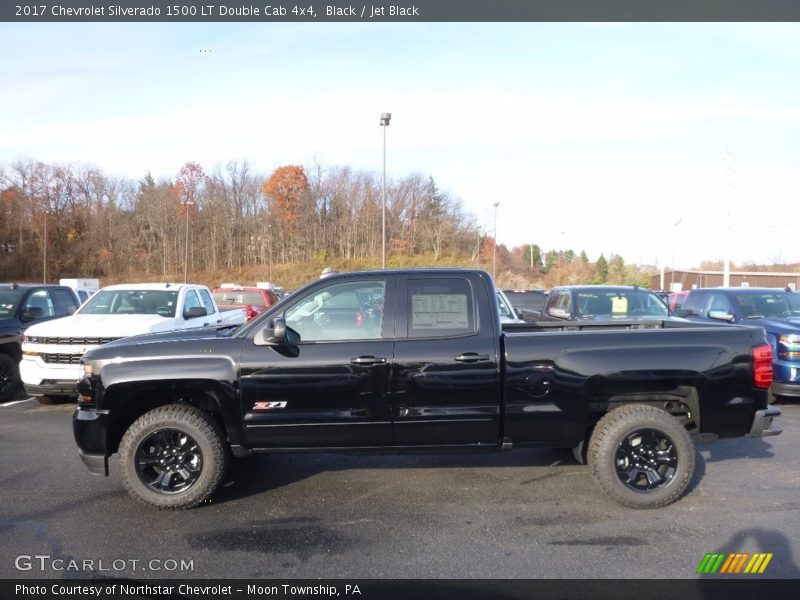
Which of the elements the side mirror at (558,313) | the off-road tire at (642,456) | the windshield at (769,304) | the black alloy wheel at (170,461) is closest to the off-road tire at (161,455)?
the black alloy wheel at (170,461)

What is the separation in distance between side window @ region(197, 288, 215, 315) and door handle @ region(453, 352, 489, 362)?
7.27 meters

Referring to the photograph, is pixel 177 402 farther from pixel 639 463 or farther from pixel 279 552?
pixel 639 463

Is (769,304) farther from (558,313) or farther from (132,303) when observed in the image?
(132,303)

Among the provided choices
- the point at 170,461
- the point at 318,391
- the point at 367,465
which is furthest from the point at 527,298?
the point at 170,461

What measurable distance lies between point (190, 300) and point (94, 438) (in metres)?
5.91

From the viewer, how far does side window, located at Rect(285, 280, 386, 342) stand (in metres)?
4.90

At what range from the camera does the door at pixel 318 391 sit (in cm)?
477

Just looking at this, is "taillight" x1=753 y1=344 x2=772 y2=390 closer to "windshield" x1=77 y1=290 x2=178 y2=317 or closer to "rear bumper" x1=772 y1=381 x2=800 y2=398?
"rear bumper" x1=772 y1=381 x2=800 y2=398

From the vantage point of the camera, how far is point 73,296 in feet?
38.7

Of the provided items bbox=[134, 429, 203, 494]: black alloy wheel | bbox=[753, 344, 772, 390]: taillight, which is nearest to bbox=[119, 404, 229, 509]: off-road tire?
bbox=[134, 429, 203, 494]: black alloy wheel

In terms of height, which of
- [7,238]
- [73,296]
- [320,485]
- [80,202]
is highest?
[80,202]

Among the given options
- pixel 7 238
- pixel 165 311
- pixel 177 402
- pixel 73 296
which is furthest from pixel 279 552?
pixel 7 238

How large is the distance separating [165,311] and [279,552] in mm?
6742

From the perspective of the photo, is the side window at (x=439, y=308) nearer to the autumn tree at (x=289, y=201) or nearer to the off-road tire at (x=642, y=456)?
the off-road tire at (x=642, y=456)
